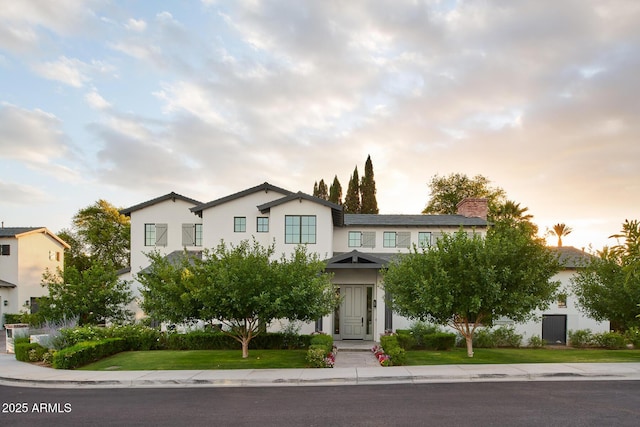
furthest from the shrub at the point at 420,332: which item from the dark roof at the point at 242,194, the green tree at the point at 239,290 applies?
the dark roof at the point at 242,194

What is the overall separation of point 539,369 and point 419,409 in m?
6.61

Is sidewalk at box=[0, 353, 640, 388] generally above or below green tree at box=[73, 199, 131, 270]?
below

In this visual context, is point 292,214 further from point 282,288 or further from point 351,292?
point 282,288

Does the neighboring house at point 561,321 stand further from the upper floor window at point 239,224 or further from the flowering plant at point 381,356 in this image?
the upper floor window at point 239,224

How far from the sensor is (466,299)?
18.0 m

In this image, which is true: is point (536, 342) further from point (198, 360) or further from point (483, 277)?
point (198, 360)

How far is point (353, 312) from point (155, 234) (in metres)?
15.0

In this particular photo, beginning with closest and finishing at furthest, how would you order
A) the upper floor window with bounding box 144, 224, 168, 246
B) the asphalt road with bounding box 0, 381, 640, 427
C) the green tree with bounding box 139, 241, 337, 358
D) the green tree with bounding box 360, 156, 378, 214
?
the asphalt road with bounding box 0, 381, 640, 427, the green tree with bounding box 139, 241, 337, 358, the upper floor window with bounding box 144, 224, 168, 246, the green tree with bounding box 360, 156, 378, 214

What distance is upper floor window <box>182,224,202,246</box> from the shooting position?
1262 inches

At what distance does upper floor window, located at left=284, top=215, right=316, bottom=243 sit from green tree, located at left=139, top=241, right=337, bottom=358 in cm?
834

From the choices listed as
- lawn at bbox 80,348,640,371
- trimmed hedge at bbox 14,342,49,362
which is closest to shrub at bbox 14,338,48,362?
trimmed hedge at bbox 14,342,49,362

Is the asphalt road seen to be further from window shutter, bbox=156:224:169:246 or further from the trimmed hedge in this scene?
window shutter, bbox=156:224:169:246

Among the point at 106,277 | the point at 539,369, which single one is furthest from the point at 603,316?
→ the point at 106,277

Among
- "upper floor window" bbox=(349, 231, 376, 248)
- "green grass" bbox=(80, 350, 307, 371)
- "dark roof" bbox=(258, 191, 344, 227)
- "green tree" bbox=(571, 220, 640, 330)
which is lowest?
"green grass" bbox=(80, 350, 307, 371)
